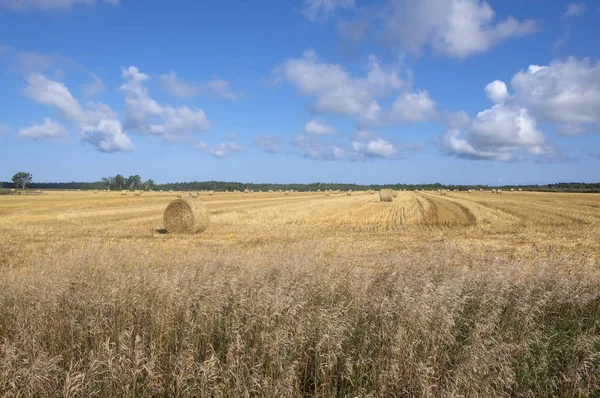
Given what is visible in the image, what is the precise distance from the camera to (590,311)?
6422 millimetres

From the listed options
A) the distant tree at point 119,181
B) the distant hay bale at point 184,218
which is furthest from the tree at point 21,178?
the distant hay bale at point 184,218

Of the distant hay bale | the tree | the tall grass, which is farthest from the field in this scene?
the tree

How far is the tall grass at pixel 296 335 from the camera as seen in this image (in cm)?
419

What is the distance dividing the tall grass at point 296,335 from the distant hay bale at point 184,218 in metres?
12.4

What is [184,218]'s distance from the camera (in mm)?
19953

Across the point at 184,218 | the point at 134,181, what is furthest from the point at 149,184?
the point at 184,218

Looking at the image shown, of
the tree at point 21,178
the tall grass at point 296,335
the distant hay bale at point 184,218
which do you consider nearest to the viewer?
the tall grass at point 296,335

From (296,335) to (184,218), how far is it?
16129 mm

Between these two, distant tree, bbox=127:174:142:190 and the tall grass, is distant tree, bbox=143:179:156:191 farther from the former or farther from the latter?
the tall grass

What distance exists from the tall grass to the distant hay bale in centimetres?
1239

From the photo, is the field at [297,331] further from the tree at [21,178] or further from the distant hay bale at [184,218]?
the tree at [21,178]

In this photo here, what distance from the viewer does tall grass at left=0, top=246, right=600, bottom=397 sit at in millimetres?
4188

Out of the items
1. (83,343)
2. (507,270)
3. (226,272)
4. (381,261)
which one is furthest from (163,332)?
(507,270)

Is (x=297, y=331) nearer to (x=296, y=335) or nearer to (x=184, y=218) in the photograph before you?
(x=296, y=335)
